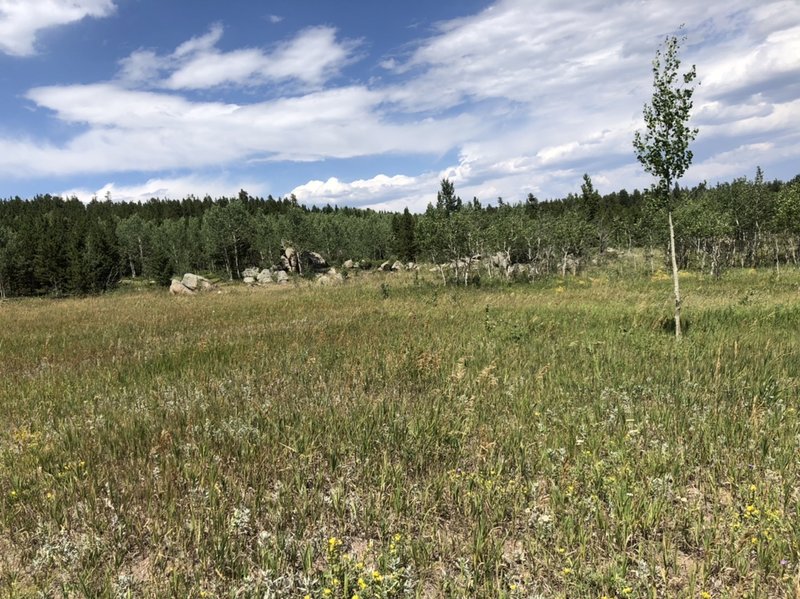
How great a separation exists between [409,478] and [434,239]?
37.7 m

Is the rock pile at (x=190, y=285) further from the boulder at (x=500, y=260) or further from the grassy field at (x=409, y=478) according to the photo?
the grassy field at (x=409, y=478)

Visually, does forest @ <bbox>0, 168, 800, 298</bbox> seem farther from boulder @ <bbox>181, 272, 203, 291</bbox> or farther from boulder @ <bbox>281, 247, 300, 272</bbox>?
boulder @ <bbox>181, 272, 203, 291</bbox>

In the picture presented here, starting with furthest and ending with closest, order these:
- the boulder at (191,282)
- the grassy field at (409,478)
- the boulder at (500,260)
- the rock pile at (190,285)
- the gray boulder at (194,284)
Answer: the boulder at (500,260) < the boulder at (191,282) < the gray boulder at (194,284) < the rock pile at (190,285) < the grassy field at (409,478)

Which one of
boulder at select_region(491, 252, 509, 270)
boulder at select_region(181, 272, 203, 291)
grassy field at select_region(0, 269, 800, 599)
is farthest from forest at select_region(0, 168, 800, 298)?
grassy field at select_region(0, 269, 800, 599)

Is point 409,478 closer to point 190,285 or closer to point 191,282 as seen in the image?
point 190,285

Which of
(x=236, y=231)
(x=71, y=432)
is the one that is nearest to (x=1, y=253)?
(x=236, y=231)

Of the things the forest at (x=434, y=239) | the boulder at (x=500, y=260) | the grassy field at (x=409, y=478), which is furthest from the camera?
the boulder at (x=500, y=260)

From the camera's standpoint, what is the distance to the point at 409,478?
445 cm

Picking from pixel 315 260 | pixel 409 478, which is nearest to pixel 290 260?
pixel 315 260

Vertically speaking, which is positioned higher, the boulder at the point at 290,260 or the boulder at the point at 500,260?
the boulder at the point at 290,260

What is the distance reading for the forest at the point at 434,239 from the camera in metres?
45.7

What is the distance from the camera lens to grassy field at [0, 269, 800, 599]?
307cm

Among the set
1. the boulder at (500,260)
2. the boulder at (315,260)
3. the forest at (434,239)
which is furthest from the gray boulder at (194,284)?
the boulder at (500,260)

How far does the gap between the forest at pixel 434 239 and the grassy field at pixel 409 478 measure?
110 feet
